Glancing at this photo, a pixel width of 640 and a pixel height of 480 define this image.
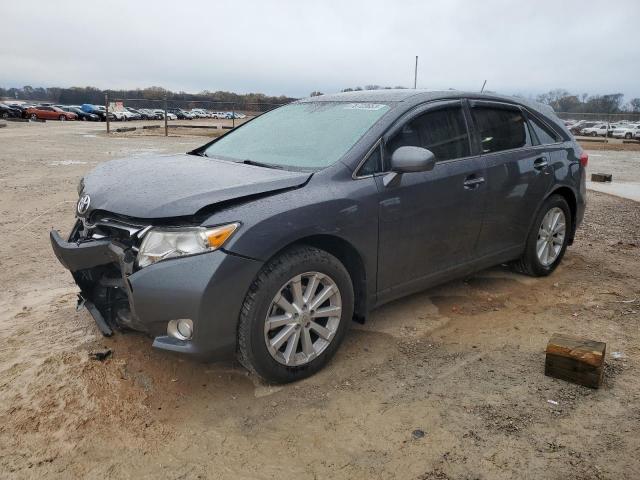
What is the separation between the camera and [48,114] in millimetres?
47062

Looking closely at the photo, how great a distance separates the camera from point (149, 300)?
9.16 ft

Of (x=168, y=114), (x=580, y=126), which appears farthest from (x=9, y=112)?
(x=580, y=126)

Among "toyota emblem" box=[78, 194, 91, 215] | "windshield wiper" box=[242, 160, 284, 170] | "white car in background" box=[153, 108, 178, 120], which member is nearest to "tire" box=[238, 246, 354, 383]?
"windshield wiper" box=[242, 160, 284, 170]

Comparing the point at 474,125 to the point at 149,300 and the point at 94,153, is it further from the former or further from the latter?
the point at 94,153

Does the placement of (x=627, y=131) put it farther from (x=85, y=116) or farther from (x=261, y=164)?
(x=85, y=116)

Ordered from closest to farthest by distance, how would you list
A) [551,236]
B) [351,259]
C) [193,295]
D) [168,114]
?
1. [193,295]
2. [351,259]
3. [551,236]
4. [168,114]

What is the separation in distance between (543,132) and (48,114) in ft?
165

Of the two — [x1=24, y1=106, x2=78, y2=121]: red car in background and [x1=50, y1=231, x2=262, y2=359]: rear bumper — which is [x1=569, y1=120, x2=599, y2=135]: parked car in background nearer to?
[x1=24, y1=106, x2=78, y2=121]: red car in background

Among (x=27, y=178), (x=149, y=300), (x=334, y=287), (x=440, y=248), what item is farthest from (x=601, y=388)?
(x=27, y=178)

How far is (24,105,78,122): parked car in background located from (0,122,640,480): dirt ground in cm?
4805

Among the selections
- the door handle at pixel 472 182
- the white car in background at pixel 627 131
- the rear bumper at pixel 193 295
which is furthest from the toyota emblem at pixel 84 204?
the white car in background at pixel 627 131

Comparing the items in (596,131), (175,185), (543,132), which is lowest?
(175,185)

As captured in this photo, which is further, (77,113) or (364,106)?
(77,113)

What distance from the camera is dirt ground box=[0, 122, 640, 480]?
2535mm
